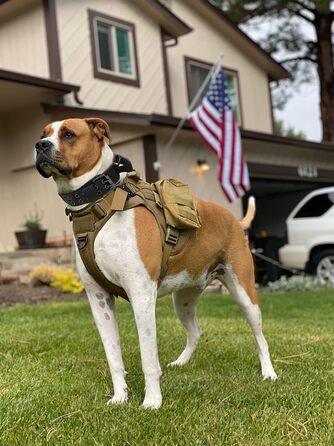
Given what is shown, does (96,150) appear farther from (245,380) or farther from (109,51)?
(109,51)

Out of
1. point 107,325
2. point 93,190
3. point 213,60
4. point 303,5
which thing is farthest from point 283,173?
point 93,190

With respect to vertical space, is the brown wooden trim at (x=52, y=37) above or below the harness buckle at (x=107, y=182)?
above

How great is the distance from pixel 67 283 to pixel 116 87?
5288 mm

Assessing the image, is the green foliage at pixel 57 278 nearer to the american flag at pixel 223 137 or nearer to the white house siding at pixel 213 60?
the american flag at pixel 223 137

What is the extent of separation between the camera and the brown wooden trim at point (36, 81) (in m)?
9.79

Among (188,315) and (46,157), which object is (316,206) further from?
(46,157)

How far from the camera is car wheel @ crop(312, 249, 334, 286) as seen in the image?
1166 cm

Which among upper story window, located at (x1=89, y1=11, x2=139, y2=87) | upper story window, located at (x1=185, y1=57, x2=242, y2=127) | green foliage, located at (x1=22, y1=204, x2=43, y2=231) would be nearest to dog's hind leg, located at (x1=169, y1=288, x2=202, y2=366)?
green foliage, located at (x1=22, y1=204, x2=43, y2=231)

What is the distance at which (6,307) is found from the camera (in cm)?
812

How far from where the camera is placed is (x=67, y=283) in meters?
9.52

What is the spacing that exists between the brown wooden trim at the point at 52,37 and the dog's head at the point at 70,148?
8.86 metres

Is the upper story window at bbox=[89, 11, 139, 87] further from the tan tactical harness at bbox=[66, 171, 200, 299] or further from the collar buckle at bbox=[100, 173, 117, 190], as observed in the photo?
the collar buckle at bbox=[100, 173, 117, 190]

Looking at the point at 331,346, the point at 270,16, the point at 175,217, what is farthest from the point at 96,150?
the point at 270,16

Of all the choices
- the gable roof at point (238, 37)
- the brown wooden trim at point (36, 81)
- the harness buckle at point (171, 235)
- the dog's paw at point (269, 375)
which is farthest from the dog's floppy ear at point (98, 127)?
the gable roof at point (238, 37)
